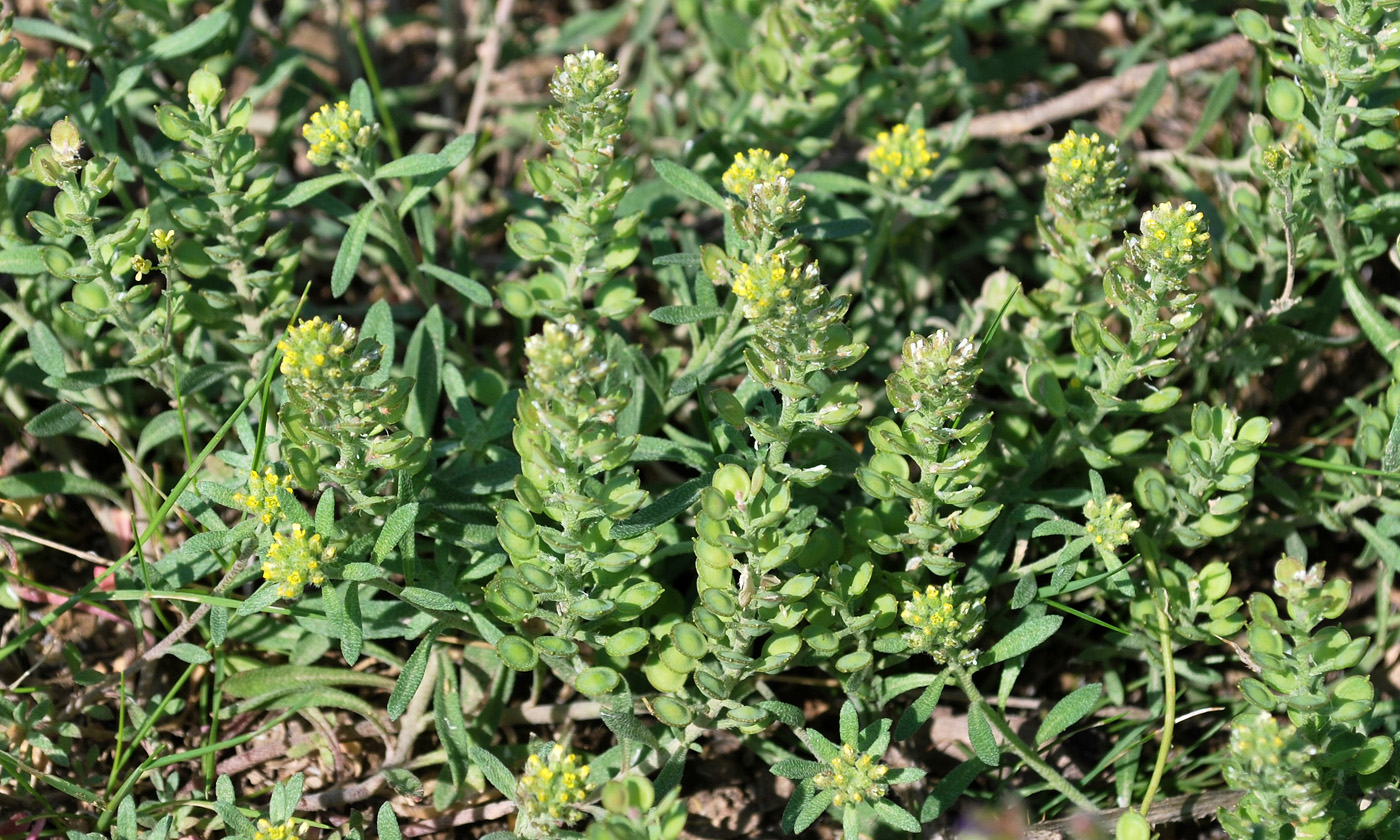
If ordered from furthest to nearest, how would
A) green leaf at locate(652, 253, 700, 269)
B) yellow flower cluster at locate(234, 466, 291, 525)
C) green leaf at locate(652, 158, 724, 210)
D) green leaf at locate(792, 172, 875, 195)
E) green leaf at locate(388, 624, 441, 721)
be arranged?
green leaf at locate(792, 172, 875, 195) < green leaf at locate(652, 158, 724, 210) < green leaf at locate(652, 253, 700, 269) < green leaf at locate(388, 624, 441, 721) < yellow flower cluster at locate(234, 466, 291, 525)

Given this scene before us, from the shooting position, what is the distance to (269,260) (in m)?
5.09

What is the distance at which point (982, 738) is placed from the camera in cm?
374

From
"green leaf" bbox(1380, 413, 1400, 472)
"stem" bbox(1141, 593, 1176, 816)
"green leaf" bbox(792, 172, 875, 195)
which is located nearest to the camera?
"stem" bbox(1141, 593, 1176, 816)

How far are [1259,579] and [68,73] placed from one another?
476 cm

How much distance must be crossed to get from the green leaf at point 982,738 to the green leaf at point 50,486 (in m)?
3.09

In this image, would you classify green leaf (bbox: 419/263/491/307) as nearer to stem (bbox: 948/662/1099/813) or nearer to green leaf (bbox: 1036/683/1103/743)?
stem (bbox: 948/662/1099/813)

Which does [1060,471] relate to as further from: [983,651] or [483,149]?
[483,149]

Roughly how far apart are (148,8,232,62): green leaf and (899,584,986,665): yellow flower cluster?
325 centimetres

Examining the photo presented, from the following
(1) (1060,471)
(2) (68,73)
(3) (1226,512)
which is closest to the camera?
(3) (1226,512)

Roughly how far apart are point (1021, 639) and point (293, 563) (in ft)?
7.19

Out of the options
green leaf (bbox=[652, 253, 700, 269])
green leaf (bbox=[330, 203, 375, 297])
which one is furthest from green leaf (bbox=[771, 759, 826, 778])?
green leaf (bbox=[330, 203, 375, 297])

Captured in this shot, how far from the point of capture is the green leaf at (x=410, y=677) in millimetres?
3602

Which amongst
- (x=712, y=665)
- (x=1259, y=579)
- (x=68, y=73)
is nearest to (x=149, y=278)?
(x=68, y=73)

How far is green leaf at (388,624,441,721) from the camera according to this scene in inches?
142
